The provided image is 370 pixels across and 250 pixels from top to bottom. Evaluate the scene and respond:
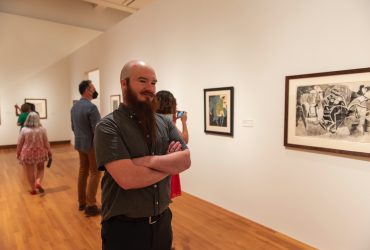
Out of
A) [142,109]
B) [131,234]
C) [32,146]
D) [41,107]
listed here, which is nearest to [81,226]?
[32,146]

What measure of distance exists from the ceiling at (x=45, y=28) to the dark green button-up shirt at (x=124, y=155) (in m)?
6.61

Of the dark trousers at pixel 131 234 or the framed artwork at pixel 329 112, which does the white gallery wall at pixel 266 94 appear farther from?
the dark trousers at pixel 131 234

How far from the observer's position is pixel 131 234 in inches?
54.1

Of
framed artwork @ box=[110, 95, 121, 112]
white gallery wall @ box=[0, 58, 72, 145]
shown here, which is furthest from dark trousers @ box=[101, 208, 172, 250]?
white gallery wall @ box=[0, 58, 72, 145]

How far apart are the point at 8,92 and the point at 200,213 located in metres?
9.01

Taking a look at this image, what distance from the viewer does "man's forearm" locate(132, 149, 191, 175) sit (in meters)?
1.39

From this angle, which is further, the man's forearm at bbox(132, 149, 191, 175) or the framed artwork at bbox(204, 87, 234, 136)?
the framed artwork at bbox(204, 87, 234, 136)

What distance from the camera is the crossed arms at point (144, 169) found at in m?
1.31

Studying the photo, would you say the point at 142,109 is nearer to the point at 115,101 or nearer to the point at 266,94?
the point at 266,94

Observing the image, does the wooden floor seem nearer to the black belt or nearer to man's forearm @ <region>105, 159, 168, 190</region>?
the black belt

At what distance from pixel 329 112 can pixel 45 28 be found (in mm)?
8947

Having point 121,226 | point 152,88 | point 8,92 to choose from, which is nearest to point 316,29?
point 152,88

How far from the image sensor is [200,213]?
3.51 m

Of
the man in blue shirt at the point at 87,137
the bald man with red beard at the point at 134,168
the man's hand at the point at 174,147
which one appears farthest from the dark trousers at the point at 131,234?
the man in blue shirt at the point at 87,137
